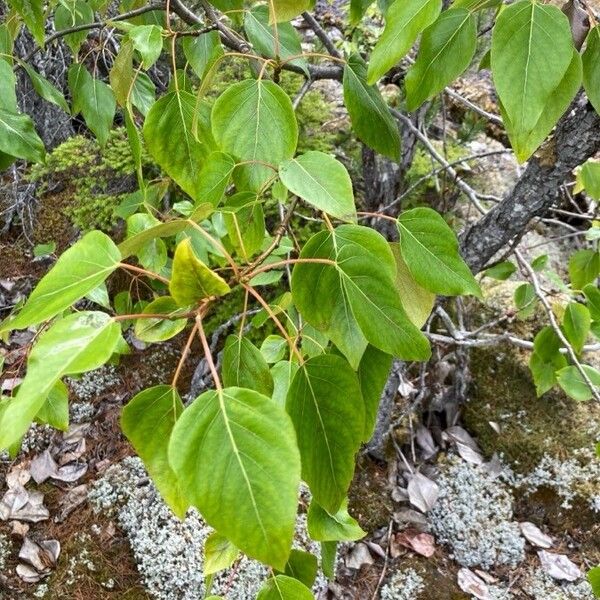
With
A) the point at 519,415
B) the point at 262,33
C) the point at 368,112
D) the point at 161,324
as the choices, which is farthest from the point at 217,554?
the point at 519,415

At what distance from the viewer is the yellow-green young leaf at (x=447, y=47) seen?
1.83 ft

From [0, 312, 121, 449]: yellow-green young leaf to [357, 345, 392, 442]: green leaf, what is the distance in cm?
26

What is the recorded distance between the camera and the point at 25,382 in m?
0.34

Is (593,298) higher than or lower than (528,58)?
lower

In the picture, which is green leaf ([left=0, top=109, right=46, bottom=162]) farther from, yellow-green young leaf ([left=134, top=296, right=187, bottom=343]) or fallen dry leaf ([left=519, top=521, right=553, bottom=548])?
fallen dry leaf ([left=519, top=521, right=553, bottom=548])

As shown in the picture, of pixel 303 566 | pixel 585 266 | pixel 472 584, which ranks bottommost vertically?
pixel 472 584

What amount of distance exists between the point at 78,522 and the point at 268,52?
130 centimetres

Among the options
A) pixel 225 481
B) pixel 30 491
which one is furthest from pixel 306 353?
pixel 30 491

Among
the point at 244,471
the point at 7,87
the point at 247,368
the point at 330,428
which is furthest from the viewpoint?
the point at 7,87

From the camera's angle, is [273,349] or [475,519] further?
[475,519]

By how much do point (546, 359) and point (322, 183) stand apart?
0.97 metres

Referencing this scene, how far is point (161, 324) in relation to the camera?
0.53 metres

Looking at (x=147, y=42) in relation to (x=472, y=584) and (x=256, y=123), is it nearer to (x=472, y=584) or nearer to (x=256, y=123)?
(x=256, y=123)

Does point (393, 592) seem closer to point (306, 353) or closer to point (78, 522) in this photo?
point (78, 522)
